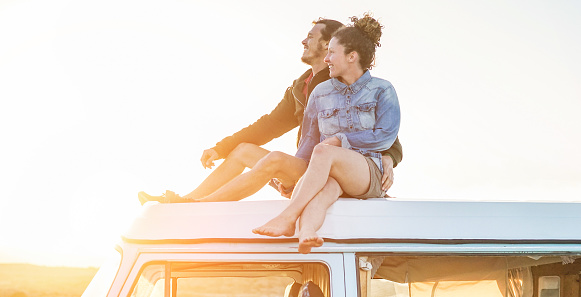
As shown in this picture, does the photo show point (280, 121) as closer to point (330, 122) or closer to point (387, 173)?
point (330, 122)

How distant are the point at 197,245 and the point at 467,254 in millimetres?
1469

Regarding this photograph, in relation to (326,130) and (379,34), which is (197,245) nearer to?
(326,130)

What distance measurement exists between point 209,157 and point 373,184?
1.44m

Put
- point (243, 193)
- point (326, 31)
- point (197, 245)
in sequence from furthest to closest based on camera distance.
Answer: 1. point (326, 31)
2. point (243, 193)
3. point (197, 245)

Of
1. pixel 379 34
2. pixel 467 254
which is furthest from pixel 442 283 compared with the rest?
pixel 379 34

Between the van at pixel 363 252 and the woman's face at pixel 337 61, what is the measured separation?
3.85 feet

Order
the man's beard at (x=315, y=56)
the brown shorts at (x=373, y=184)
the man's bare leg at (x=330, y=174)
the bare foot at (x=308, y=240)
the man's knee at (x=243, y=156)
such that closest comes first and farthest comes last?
the bare foot at (x=308, y=240) < the man's bare leg at (x=330, y=174) < the brown shorts at (x=373, y=184) < the man's knee at (x=243, y=156) < the man's beard at (x=315, y=56)

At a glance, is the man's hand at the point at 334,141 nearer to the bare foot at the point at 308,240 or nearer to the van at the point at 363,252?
the van at the point at 363,252

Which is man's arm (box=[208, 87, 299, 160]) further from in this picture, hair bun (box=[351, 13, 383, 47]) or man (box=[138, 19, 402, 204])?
hair bun (box=[351, 13, 383, 47])

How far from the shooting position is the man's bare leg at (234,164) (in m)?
4.99

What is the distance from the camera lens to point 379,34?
5.06 meters

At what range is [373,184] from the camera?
4.30 m

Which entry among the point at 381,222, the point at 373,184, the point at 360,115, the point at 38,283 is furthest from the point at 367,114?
the point at 38,283

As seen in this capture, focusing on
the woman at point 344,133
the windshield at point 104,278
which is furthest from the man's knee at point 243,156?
the windshield at point 104,278
